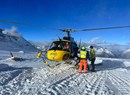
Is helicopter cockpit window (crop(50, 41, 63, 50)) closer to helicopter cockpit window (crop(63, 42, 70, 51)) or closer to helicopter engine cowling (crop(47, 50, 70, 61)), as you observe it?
helicopter cockpit window (crop(63, 42, 70, 51))

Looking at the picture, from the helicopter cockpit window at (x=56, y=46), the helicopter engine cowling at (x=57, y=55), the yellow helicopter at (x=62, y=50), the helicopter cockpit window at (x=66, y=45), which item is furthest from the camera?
the helicopter cockpit window at (x=66, y=45)

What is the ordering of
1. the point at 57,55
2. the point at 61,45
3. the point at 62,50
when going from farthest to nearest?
the point at 61,45
the point at 62,50
the point at 57,55

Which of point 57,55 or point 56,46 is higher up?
point 56,46

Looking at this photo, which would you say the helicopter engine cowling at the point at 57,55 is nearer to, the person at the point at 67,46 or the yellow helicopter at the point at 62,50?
the yellow helicopter at the point at 62,50

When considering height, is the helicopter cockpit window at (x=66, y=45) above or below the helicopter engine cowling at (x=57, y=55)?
above

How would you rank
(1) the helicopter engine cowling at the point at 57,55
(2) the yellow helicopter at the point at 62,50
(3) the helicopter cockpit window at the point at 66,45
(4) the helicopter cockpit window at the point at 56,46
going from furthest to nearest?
(3) the helicopter cockpit window at the point at 66,45 → (4) the helicopter cockpit window at the point at 56,46 → (2) the yellow helicopter at the point at 62,50 → (1) the helicopter engine cowling at the point at 57,55

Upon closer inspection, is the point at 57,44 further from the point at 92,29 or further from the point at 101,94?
the point at 101,94

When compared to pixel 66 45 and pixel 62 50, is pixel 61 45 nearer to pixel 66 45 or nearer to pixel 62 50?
pixel 66 45

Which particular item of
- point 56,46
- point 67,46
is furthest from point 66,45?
point 56,46

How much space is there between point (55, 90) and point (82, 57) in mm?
6892

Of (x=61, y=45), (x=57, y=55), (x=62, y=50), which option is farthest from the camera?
(x=61, y=45)

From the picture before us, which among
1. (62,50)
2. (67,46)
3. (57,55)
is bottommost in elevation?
(57,55)

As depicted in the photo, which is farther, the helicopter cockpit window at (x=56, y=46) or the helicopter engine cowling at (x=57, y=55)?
the helicopter cockpit window at (x=56, y=46)

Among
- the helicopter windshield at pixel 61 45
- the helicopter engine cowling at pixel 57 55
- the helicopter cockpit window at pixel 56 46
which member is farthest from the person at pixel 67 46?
the helicopter engine cowling at pixel 57 55
